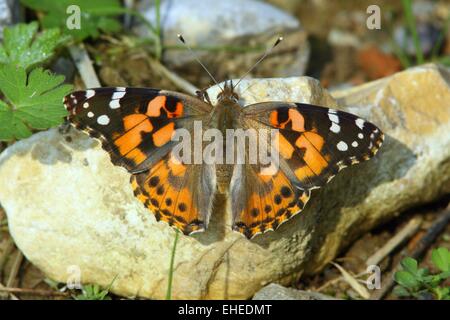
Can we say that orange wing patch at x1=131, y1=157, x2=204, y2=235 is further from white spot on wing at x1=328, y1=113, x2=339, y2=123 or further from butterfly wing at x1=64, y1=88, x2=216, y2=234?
white spot on wing at x1=328, y1=113, x2=339, y2=123

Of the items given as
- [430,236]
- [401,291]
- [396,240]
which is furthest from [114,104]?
[430,236]

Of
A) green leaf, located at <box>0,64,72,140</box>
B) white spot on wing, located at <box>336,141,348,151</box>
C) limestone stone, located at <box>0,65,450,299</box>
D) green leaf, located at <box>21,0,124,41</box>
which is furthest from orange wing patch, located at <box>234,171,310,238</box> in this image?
green leaf, located at <box>21,0,124,41</box>

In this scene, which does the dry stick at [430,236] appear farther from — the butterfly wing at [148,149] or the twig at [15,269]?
the twig at [15,269]

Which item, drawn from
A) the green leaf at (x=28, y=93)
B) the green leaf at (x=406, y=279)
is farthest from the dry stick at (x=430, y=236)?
the green leaf at (x=28, y=93)

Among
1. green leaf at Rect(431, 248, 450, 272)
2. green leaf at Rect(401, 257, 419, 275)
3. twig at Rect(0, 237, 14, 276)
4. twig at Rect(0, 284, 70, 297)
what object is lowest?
twig at Rect(0, 284, 70, 297)

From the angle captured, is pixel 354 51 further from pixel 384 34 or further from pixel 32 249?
pixel 32 249

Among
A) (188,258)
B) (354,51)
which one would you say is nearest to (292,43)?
(354,51)
